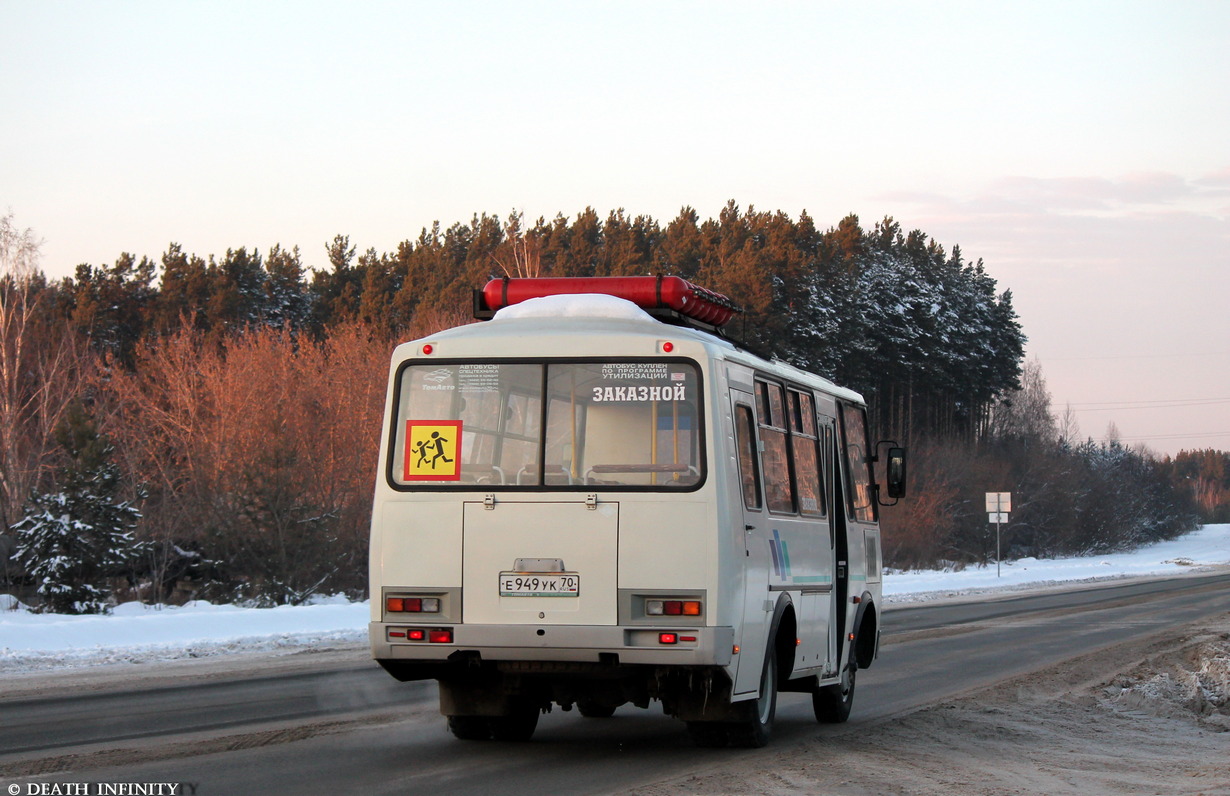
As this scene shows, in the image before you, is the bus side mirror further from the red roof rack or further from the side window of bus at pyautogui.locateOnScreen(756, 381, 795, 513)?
the red roof rack

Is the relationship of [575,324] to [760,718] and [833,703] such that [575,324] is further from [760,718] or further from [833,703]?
[833,703]

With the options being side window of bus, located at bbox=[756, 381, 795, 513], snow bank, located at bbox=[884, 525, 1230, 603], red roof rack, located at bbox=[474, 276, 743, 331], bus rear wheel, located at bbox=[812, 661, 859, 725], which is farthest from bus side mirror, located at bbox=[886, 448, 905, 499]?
snow bank, located at bbox=[884, 525, 1230, 603]

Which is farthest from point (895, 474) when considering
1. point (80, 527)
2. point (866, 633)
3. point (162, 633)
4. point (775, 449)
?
point (80, 527)

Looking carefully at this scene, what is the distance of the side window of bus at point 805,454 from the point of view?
11.2m

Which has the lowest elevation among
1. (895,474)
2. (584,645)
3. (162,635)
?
(162,635)

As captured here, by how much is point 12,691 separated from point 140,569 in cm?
1758

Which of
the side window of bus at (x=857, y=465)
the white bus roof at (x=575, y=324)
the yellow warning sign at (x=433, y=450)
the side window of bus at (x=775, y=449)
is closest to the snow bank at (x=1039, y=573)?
the side window of bus at (x=857, y=465)

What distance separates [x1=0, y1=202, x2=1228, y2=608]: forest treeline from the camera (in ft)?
102

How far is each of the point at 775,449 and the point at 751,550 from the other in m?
1.27

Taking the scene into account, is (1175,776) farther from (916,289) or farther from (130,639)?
(916,289)

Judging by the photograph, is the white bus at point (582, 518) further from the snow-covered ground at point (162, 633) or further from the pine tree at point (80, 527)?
the pine tree at point (80, 527)

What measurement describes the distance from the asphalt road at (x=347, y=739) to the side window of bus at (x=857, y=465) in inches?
73.9

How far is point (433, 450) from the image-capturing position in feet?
31.2

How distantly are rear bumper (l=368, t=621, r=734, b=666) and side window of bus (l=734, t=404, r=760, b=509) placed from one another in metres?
1.06
